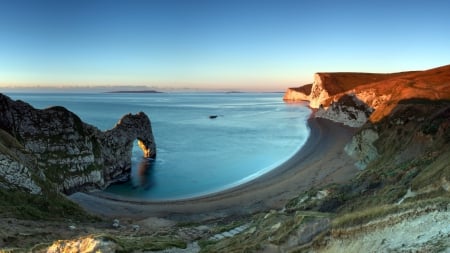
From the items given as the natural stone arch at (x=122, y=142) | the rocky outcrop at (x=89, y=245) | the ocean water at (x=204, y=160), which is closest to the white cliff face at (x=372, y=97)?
the ocean water at (x=204, y=160)

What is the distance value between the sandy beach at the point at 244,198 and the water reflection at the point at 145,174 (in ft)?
23.0

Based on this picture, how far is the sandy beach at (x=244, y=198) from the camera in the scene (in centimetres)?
3722

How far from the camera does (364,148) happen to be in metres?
52.0

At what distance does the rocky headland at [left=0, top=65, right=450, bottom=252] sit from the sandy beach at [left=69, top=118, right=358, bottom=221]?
0.39ft

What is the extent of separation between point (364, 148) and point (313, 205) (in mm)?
30409

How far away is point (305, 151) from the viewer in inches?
2643

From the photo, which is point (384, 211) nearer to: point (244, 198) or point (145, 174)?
point (244, 198)

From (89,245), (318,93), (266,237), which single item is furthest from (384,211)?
(318,93)

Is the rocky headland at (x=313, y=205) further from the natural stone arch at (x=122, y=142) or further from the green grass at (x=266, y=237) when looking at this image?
the natural stone arch at (x=122, y=142)

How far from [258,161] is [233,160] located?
4741mm

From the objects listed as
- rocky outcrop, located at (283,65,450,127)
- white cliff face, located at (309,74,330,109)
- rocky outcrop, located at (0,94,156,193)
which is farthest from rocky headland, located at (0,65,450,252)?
white cliff face, located at (309,74,330,109)

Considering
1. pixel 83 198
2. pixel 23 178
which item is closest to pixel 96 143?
pixel 83 198

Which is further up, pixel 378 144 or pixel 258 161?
pixel 378 144

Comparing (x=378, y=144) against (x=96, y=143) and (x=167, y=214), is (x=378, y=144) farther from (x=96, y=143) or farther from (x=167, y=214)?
(x=96, y=143)
